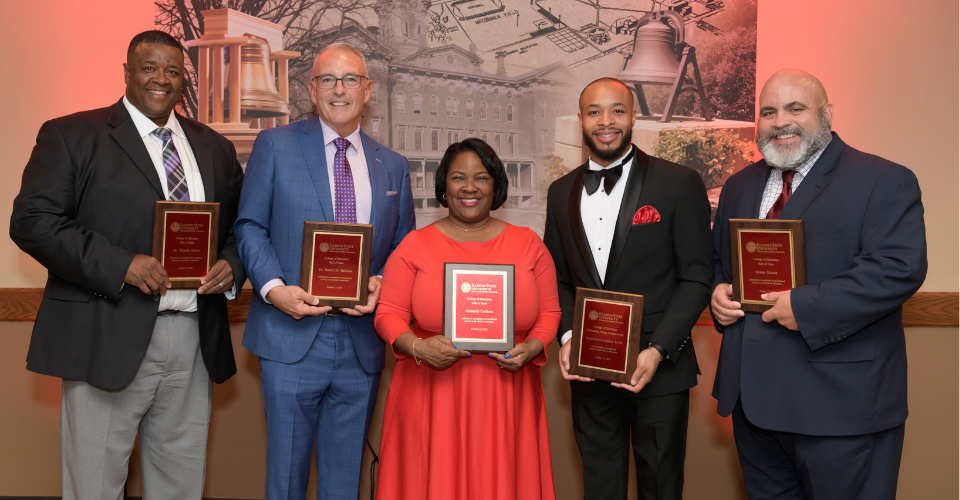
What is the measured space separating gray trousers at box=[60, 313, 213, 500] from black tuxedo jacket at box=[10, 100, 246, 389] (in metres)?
0.11

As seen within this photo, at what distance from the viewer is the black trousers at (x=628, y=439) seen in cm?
241

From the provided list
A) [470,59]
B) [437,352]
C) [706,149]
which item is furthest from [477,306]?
[706,149]

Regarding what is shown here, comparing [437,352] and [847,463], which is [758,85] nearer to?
[847,463]

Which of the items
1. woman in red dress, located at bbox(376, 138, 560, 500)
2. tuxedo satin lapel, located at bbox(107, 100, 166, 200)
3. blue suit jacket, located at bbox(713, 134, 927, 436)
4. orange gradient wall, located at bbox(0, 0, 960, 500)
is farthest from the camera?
orange gradient wall, located at bbox(0, 0, 960, 500)

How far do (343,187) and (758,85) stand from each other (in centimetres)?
270

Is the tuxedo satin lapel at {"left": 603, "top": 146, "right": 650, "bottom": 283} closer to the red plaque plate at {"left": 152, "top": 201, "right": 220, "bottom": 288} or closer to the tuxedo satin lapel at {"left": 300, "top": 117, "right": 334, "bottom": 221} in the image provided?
the tuxedo satin lapel at {"left": 300, "top": 117, "right": 334, "bottom": 221}

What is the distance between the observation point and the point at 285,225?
2.54m

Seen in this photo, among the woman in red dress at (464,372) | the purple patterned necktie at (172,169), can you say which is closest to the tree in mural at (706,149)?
the woman in red dress at (464,372)

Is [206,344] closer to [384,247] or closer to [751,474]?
[384,247]

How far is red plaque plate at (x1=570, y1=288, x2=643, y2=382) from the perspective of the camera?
223 centimetres

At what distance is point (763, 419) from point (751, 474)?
42 centimetres

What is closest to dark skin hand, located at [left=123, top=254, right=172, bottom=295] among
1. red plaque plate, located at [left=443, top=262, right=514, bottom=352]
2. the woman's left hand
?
red plaque plate, located at [left=443, top=262, right=514, bottom=352]

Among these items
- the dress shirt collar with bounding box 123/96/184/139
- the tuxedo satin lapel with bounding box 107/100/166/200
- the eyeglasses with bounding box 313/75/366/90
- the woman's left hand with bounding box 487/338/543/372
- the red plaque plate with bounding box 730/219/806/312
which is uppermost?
the eyeglasses with bounding box 313/75/366/90

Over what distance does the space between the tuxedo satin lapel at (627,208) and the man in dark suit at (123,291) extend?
1.67 metres
